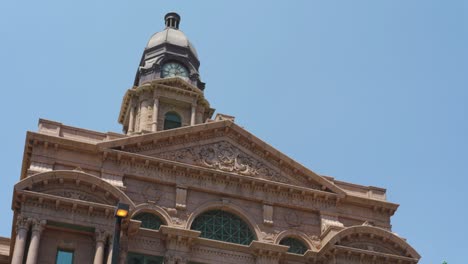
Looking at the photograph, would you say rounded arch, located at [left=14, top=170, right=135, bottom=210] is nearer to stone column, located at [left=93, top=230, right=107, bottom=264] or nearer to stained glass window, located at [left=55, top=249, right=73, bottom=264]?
stone column, located at [left=93, top=230, right=107, bottom=264]

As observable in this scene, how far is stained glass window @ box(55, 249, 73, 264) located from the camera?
117 feet

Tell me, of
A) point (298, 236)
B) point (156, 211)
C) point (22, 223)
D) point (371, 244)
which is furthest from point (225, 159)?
point (22, 223)

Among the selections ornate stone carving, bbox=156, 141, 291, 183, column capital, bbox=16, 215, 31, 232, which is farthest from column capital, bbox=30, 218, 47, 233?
ornate stone carving, bbox=156, 141, 291, 183

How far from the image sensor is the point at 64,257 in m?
35.8

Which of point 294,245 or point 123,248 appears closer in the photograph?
point 123,248

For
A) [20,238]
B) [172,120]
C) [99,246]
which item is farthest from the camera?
[172,120]

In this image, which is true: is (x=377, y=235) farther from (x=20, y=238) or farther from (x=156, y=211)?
(x=20, y=238)

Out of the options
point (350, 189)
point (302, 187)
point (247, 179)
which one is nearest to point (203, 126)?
point (247, 179)

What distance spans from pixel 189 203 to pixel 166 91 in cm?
2008

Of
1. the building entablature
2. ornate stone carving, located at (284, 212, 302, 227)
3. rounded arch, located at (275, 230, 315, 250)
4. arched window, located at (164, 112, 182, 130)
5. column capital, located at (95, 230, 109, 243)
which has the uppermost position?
arched window, located at (164, 112, 182, 130)

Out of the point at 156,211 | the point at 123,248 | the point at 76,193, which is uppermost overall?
the point at 76,193

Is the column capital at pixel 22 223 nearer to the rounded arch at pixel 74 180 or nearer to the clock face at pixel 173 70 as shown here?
the rounded arch at pixel 74 180

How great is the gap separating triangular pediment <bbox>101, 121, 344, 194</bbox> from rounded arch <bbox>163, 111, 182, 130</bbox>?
15661 mm

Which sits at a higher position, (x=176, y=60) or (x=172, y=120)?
(x=176, y=60)
